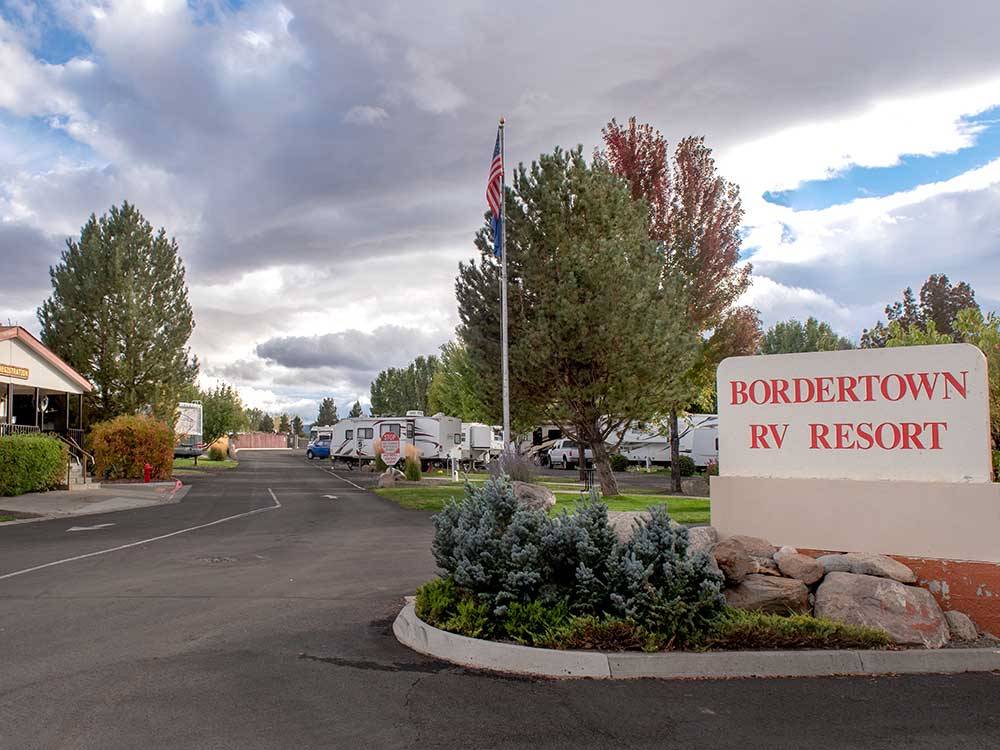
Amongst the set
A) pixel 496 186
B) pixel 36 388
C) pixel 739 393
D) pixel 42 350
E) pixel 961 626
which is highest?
pixel 496 186

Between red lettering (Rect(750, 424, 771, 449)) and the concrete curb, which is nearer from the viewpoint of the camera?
the concrete curb

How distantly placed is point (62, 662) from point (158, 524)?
37.8ft

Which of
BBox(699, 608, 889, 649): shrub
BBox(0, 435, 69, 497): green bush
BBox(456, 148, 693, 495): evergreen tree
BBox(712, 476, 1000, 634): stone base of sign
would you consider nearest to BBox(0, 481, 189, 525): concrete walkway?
BBox(0, 435, 69, 497): green bush

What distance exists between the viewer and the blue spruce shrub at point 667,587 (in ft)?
20.2

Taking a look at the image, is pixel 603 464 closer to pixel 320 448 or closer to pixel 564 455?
pixel 564 455

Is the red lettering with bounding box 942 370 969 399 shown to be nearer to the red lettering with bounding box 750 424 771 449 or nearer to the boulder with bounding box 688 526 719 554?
the red lettering with bounding box 750 424 771 449

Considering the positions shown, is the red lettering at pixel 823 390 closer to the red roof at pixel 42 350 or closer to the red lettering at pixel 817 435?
Result: the red lettering at pixel 817 435

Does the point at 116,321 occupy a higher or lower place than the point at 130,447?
higher

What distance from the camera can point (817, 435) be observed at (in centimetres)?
806

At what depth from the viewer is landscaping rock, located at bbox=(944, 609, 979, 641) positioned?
6668 mm

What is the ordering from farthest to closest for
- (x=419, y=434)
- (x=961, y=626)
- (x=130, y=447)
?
(x=419, y=434)
(x=130, y=447)
(x=961, y=626)

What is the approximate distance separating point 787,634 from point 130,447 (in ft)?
99.4

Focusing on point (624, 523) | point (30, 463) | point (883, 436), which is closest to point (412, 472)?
point (30, 463)

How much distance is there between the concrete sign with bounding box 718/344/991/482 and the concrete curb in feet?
6.23
